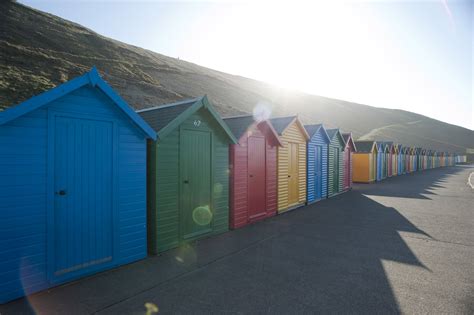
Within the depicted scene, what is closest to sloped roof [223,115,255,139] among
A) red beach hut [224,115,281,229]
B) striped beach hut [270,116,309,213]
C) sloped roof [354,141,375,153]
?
red beach hut [224,115,281,229]

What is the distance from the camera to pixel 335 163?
58.0 ft

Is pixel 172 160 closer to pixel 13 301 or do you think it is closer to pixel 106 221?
pixel 106 221

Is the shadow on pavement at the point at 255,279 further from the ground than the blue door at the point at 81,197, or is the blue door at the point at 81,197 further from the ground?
the blue door at the point at 81,197

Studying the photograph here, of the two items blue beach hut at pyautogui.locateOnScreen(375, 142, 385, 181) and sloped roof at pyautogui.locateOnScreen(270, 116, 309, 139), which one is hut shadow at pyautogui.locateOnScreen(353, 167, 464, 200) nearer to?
blue beach hut at pyautogui.locateOnScreen(375, 142, 385, 181)

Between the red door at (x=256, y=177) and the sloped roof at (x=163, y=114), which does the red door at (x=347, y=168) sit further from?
the sloped roof at (x=163, y=114)

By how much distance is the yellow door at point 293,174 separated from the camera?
12555mm

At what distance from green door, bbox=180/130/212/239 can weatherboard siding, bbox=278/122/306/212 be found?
434 centimetres

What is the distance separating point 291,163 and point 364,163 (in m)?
15.3

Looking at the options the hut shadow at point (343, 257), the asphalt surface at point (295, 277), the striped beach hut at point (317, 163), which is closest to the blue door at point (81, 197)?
the asphalt surface at point (295, 277)

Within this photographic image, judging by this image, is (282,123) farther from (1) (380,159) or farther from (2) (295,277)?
(1) (380,159)

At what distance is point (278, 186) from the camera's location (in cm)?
1164

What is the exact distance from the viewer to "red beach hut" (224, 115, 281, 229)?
30.4 ft

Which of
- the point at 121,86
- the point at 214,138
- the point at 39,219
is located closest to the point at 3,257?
the point at 39,219

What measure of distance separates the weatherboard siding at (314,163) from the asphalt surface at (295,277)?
4953 millimetres
